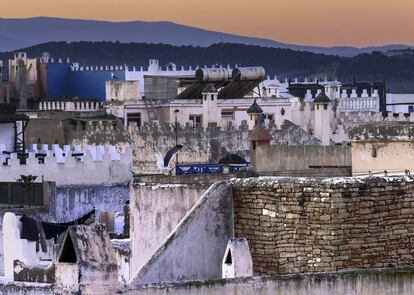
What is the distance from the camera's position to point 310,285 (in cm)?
1519

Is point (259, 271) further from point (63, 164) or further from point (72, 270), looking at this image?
point (63, 164)

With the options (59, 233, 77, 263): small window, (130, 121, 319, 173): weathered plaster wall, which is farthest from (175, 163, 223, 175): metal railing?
(130, 121, 319, 173): weathered plaster wall

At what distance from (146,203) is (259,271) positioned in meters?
1.97

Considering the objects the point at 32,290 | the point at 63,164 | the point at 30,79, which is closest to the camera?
the point at 32,290

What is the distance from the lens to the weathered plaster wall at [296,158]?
21.4 m

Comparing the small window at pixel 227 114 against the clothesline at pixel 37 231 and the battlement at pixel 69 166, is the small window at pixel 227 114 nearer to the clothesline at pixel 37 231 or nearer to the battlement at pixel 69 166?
the battlement at pixel 69 166

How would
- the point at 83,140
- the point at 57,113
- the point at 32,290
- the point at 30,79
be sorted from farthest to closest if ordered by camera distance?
the point at 30,79
the point at 57,113
the point at 83,140
the point at 32,290

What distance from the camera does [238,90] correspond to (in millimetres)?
62781

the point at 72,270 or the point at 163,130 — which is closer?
the point at 72,270

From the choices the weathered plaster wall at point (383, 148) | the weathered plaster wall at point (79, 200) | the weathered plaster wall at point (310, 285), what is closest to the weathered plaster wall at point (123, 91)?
the weathered plaster wall at point (79, 200)

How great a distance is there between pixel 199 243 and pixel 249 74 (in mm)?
47088

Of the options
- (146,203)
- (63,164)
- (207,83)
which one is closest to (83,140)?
(207,83)

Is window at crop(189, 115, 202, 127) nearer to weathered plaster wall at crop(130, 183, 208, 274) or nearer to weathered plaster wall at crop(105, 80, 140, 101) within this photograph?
weathered plaster wall at crop(105, 80, 140, 101)

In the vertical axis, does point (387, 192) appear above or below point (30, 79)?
below
